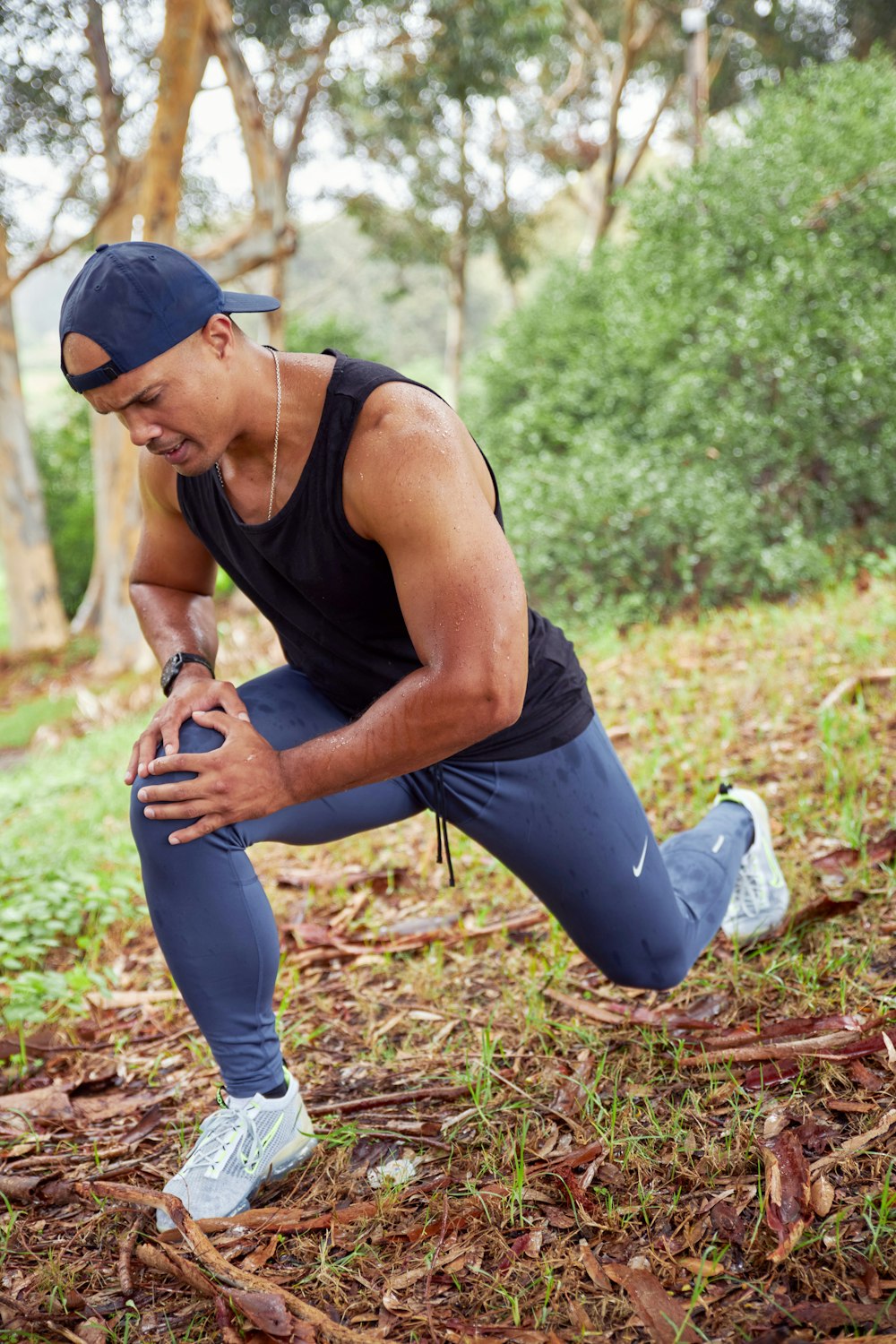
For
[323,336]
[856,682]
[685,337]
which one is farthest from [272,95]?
[856,682]

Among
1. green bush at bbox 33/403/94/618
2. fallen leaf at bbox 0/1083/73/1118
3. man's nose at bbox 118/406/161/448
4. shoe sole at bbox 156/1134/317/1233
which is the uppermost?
green bush at bbox 33/403/94/618

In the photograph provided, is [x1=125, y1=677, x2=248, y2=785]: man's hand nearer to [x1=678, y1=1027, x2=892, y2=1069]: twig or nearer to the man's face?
the man's face

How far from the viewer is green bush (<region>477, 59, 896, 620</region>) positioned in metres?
7.61

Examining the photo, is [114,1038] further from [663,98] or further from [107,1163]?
[663,98]

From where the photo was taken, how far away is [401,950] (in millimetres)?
3564

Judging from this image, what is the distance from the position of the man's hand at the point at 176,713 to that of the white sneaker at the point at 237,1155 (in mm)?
782

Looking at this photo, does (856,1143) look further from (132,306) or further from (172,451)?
(132,306)

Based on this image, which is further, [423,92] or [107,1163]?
[423,92]

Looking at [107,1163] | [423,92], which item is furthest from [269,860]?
[423,92]

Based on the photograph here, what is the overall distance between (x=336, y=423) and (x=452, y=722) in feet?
2.20

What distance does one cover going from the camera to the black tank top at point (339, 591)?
227 cm

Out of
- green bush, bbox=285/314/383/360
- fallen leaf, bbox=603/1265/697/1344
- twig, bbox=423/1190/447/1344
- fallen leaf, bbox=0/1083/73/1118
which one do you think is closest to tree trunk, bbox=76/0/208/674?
green bush, bbox=285/314/383/360

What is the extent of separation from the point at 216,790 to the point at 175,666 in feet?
1.87

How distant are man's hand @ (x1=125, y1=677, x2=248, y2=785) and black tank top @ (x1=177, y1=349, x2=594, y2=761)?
243 mm
